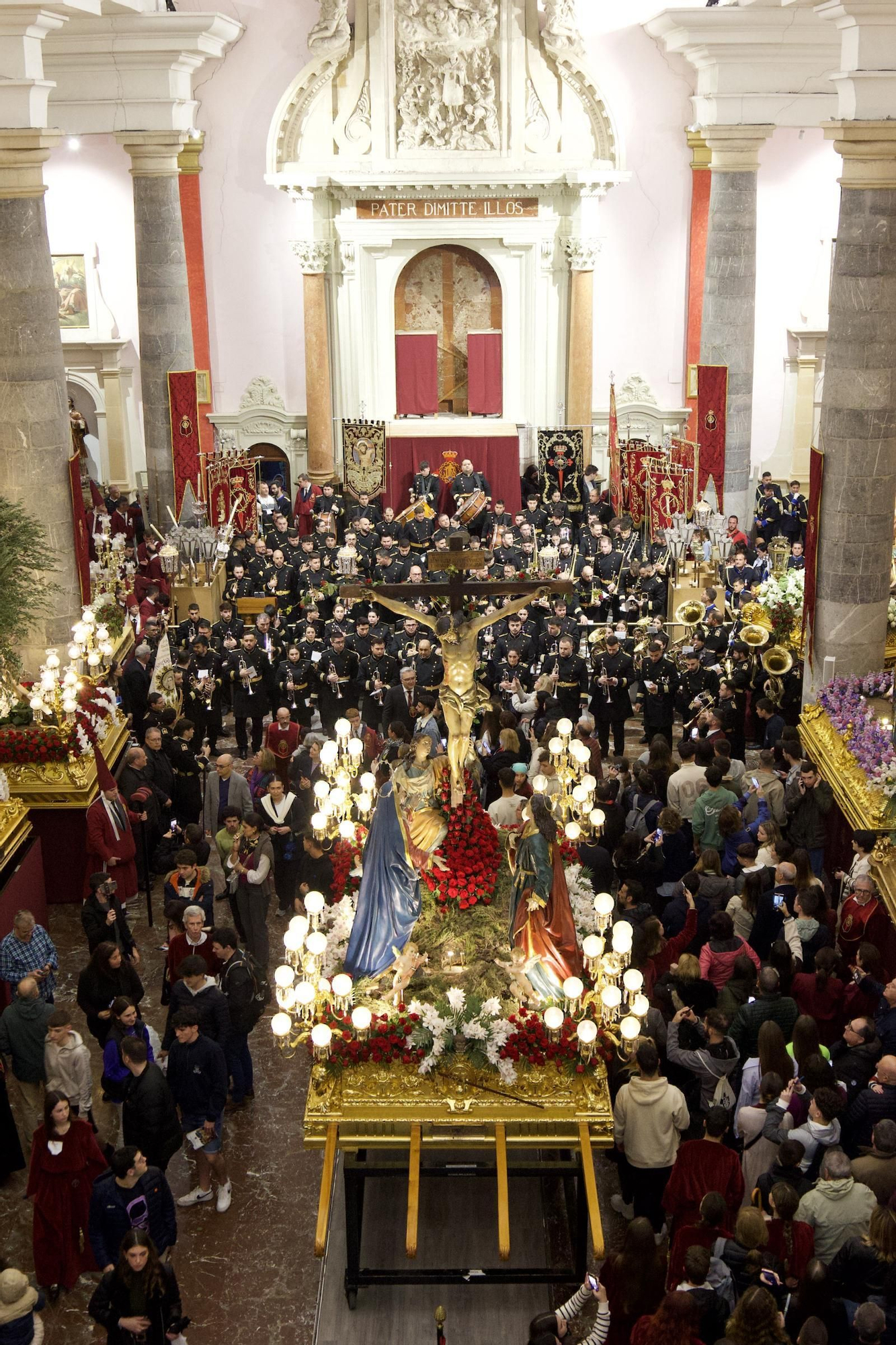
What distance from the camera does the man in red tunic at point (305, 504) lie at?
71.1 ft

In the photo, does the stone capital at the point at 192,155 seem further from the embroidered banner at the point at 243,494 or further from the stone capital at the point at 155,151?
the embroidered banner at the point at 243,494

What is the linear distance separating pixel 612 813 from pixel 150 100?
45.7ft

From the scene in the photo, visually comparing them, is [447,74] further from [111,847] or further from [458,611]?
[458,611]

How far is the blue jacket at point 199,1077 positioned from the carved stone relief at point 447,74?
1788 centimetres

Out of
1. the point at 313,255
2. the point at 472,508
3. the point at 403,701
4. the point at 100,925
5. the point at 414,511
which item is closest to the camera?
the point at 100,925

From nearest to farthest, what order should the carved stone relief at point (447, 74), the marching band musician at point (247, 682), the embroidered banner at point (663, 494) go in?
the marching band musician at point (247, 682)
the embroidered banner at point (663, 494)
the carved stone relief at point (447, 74)

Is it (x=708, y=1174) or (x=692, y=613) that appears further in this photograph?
(x=692, y=613)

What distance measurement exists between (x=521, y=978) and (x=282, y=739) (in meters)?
4.82

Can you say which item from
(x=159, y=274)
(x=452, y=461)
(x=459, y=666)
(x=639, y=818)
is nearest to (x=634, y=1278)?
(x=459, y=666)

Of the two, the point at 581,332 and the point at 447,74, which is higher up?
the point at 447,74

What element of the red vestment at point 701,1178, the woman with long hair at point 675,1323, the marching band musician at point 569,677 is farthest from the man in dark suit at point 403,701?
the woman with long hair at point 675,1323

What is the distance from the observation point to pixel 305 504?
2208cm

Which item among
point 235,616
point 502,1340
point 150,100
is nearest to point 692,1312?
point 502,1340

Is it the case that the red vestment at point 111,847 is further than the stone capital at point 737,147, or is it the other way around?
the stone capital at point 737,147
